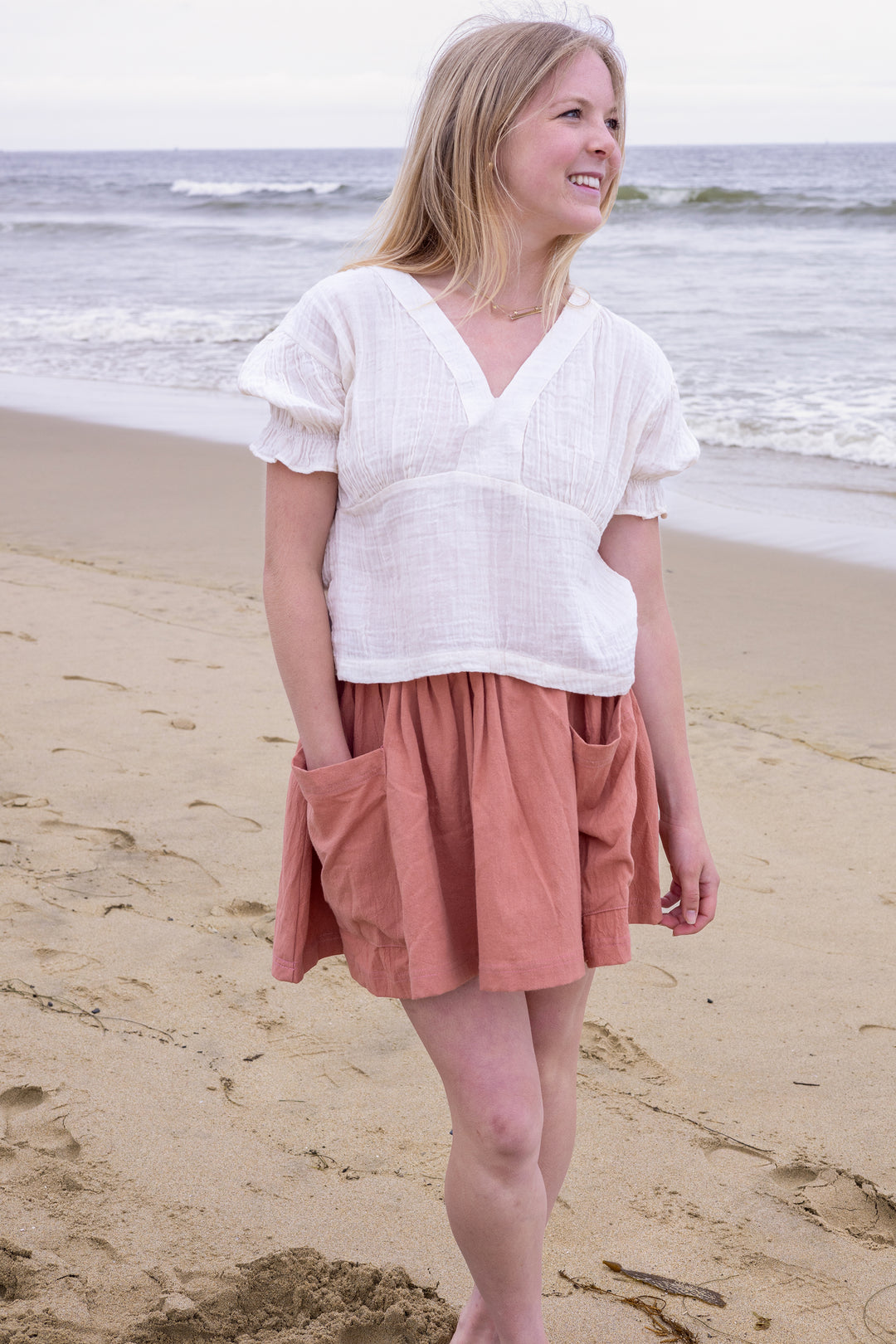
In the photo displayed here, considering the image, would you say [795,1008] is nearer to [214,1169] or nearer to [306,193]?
[214,1169]

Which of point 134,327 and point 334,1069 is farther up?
point 134,327

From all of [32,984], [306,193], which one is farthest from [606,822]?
[306,193]

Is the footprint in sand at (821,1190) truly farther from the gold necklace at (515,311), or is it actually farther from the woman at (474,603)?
the gold necklace at (515,311)

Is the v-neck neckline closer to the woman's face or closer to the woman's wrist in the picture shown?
the woman's face

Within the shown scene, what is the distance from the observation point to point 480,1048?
4.93 feet

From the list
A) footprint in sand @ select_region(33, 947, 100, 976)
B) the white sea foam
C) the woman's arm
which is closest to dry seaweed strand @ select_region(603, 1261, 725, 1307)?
the woman's arm

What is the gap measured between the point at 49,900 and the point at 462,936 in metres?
1.80

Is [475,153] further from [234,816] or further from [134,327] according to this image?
[134,327]

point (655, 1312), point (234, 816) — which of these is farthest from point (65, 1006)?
point (655, 1312)

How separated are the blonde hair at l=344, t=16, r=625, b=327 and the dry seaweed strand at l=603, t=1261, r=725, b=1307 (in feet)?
5.10

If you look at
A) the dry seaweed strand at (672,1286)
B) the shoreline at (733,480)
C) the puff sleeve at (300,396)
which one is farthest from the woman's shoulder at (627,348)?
the shoreline at (733,480)

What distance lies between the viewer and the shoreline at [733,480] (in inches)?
262

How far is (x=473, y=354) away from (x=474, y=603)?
0.32 meters

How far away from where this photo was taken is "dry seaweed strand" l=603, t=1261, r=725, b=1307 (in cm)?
197
